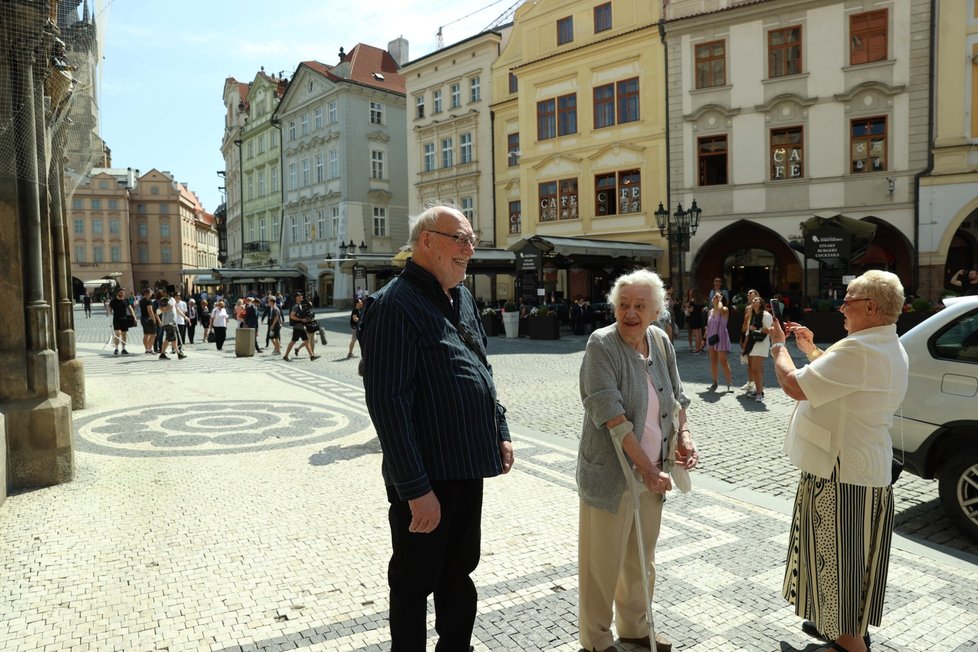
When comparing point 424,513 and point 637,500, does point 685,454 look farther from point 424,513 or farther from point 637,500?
point 424,513

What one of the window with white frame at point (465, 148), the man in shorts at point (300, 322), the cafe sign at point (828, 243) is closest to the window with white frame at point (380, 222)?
the window with white frame at point (465, 148)

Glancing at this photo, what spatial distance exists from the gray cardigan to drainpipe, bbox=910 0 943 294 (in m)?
22.7

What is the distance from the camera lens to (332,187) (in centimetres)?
4709

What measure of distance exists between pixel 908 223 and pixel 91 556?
24.6m

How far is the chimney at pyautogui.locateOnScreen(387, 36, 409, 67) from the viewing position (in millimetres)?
52906

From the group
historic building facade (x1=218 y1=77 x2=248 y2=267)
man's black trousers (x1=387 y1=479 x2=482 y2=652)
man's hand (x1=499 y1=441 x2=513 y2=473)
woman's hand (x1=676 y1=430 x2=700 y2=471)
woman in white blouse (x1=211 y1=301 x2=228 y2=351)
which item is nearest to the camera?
man's black trousers (x1=387 y1=479 x2=482 y2=652)

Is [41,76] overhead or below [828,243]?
overhead

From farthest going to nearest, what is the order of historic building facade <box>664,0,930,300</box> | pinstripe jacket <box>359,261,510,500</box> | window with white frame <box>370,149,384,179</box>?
window with white frame <box>370,149,384,179</box> < historic building facade <box>664,0,930,300</box> < pinstripe jacket <box>359,261,510,500</box>

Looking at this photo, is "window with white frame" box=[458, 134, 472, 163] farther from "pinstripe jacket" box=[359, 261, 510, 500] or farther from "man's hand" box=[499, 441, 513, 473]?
"pinstripe jacket" box=[359, 261, 510, 500]

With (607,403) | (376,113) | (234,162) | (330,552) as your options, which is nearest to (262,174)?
(234,162)

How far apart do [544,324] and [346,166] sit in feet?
96.2

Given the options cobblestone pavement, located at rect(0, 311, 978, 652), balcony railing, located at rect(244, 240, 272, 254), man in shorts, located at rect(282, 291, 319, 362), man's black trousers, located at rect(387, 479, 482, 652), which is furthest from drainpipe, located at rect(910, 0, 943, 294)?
balcony railing, located at rect(244, 240, 272, 254)

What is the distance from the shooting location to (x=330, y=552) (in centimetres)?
439

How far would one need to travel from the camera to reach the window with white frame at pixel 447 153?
37.6 metres
